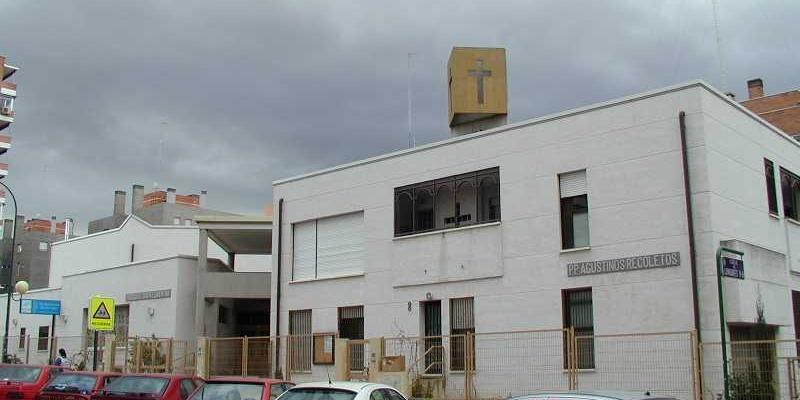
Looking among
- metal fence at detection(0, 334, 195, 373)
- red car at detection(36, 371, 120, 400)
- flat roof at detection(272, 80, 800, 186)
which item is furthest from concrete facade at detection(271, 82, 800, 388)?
red car at detection(36, 371, 120, 400)

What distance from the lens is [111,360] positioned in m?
31.7

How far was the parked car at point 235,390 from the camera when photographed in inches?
574

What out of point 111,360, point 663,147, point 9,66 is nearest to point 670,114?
point 663,147

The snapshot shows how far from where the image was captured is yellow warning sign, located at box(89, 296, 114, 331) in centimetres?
2322

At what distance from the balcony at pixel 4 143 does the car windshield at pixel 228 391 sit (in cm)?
9185

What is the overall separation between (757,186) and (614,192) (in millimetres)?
4073

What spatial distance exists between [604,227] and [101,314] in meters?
13.6

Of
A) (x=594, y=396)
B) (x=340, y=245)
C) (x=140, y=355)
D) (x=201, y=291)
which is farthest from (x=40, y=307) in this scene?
(x=594, y=396)

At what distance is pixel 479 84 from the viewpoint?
28344 millimetres

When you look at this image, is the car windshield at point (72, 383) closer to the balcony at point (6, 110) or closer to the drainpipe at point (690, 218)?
the drainpipe at point (690, 218)

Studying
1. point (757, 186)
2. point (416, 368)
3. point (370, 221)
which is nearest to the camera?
point (757, 186)

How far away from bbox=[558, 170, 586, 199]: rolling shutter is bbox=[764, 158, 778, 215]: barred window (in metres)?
5.24

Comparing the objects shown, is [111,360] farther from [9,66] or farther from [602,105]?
[9,66]

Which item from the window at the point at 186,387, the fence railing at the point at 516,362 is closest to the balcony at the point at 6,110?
the fence railing at the point at 516,362
